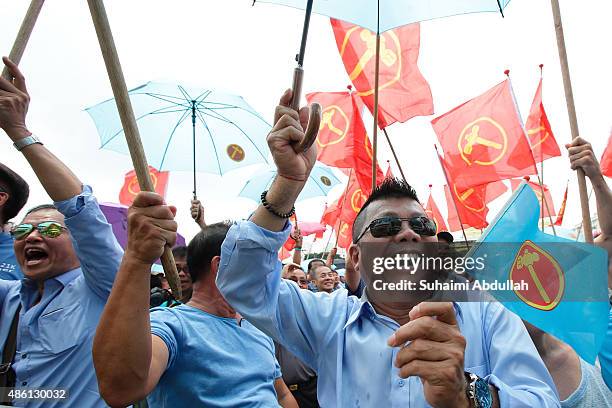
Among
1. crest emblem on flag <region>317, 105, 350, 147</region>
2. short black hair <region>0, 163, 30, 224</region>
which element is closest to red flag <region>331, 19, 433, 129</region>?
crest emblem on flag <region>317, 105, 350, 147</region>

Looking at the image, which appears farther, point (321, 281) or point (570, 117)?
point (321, 281)

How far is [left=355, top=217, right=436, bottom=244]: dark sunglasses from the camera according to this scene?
1.61m

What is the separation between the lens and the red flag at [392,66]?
6.23 m

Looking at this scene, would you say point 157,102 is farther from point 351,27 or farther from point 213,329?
point 213,329

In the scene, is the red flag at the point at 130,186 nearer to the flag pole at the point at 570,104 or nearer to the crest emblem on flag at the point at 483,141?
the crest emblem on flag at the point at 483,141

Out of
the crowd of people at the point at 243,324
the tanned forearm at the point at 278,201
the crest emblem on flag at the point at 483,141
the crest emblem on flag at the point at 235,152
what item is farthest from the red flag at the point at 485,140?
the tanned forearm at the point at 278,201

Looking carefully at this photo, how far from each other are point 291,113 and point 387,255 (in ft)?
1.60

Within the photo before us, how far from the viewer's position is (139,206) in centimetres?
116

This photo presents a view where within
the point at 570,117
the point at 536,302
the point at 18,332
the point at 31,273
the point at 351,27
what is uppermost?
the point at 351,27

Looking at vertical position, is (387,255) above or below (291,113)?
below

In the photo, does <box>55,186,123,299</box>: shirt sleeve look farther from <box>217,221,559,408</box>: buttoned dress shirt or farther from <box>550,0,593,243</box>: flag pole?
<box>550,0,593,243</box>: flag pole

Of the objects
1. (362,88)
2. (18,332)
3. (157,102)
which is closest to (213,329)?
(18,332)

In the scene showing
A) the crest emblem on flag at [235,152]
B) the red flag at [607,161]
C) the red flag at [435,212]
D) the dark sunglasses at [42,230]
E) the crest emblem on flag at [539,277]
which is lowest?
the crest emblem on flag at [539,277]

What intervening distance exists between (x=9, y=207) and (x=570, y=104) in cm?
282
